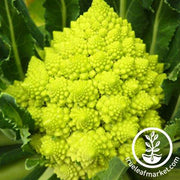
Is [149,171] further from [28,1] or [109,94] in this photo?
[28,1]

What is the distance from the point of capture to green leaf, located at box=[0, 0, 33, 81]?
3.87ft

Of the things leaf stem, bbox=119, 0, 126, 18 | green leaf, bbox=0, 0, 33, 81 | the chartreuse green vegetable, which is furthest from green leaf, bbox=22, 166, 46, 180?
leaf stem, bbox=119, 0, 126, 18

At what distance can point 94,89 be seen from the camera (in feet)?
3.67

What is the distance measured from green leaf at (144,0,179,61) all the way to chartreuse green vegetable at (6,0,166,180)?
13 cm

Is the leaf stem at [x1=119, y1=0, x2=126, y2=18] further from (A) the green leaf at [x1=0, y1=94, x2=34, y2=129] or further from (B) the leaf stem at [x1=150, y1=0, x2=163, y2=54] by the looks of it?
(A) the green leaf at [x1=0, y1=94, x2=34, y2=129]

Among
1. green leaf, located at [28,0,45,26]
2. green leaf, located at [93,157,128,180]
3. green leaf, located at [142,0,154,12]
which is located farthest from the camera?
green leaf, located at [28,0,45,26]

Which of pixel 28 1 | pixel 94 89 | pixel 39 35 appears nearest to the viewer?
pixel 94 89

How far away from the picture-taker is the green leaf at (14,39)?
3.87ft

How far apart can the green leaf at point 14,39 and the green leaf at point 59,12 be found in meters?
0.13

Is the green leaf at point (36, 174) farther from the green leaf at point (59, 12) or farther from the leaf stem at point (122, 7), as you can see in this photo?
the leaf stem at point (122, 7)

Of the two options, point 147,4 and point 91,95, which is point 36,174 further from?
point 147,4

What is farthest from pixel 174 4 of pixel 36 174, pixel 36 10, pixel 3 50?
pixel 36 10

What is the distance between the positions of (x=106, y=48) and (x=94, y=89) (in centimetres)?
16

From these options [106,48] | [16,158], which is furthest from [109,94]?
[16,158]
